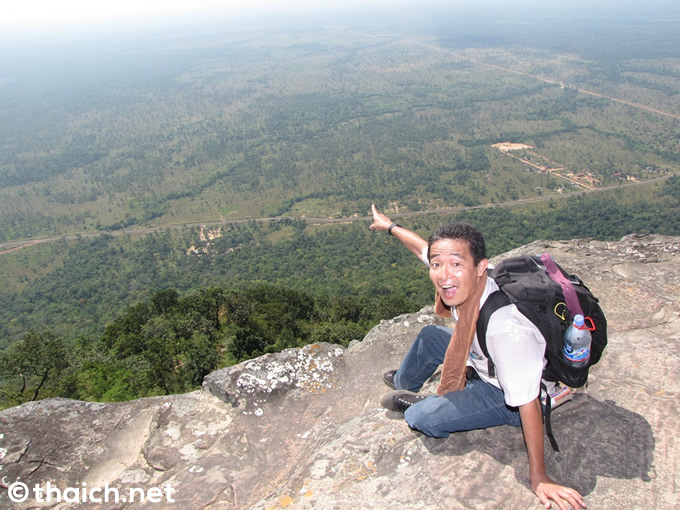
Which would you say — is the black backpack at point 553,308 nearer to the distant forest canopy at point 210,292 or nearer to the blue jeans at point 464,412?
the blue jeans at point 464,412

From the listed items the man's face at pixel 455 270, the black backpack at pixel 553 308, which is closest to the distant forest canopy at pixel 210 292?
the man's face at pixel 455 270

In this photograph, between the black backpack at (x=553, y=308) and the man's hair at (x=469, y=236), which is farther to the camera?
the man's hair at (x=469, y=236)

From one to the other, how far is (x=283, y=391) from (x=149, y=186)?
11245 cm

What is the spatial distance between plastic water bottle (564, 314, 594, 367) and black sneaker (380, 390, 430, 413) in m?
2.46

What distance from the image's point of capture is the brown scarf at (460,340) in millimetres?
4582

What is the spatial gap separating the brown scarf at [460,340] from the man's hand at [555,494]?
1.23m

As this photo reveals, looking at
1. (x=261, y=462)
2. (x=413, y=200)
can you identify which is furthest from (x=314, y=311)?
(x=413, y=200)

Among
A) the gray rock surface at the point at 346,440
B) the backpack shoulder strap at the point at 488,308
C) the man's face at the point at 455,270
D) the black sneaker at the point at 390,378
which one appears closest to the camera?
the backpack shoulder strap at the point at 488,308

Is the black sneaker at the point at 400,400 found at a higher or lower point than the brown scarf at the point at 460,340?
lower

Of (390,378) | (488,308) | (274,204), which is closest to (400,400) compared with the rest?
(390,378)

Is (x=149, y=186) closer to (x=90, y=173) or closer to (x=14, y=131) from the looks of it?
(x=90, y=173)

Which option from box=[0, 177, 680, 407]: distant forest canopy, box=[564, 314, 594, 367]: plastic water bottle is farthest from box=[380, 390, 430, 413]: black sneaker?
box=[0, 177, 680, 407]: distant forest canopy

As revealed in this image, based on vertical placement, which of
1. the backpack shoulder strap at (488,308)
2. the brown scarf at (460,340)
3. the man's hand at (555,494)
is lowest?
the man's hand at (555,494)

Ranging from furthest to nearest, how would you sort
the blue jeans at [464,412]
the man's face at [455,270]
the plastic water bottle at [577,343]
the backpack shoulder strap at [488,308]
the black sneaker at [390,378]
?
the black sneaker at [390,378], the blue jeans at [464,412], the man's face at [455,270], the backpack shoulder strap at [488,308], the plastic water bottle at [577,343]
